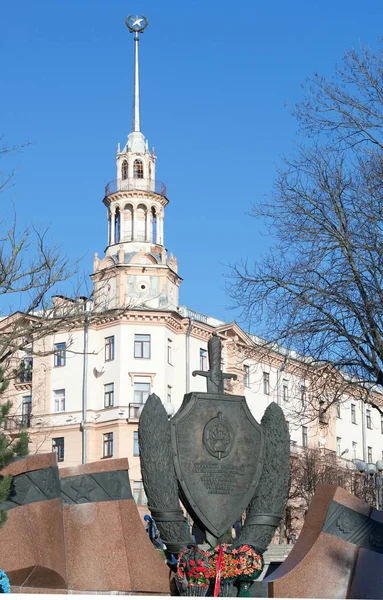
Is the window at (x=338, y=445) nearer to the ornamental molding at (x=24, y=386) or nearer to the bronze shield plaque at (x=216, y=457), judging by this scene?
the ornamental molding at (x=24, y=386)

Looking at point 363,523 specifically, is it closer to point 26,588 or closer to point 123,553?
point 123,553

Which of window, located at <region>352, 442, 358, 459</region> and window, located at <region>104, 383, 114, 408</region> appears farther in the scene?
window, located at <region>352, 442, 358, 459</region>

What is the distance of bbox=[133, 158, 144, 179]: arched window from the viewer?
54656 millimetres

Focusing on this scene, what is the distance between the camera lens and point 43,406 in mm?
50531

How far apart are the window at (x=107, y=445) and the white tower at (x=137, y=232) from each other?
258 inches

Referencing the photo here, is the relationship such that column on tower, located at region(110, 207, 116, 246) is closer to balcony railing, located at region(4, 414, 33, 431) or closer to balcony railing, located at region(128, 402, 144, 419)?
balcony railing, located at region(128, 402, 144, 419)

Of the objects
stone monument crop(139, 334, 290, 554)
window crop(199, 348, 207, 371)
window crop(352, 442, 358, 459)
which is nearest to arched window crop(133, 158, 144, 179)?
window crop(199, 348, 207, 371)

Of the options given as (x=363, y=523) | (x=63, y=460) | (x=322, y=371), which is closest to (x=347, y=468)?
(x=63, y=460)

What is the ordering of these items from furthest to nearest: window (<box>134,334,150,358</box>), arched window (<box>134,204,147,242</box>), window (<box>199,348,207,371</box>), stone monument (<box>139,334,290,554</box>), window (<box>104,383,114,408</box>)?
arched window (<box>134,204,147,242</box>), window (<box>199,348,207,371</box>), window (<box>134,334,150,358</box>), window (<box>104,383,114,408</box>), stone monument (<box>139,334,290,554</box>)

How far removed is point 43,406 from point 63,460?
2912mm

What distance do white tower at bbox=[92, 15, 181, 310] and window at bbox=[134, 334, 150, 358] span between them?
1.58 meters

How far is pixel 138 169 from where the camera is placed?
2160 inches

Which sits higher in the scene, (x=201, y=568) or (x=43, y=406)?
(x=43, y=406)

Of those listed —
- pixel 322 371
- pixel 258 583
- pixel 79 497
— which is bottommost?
pixel 258 583
